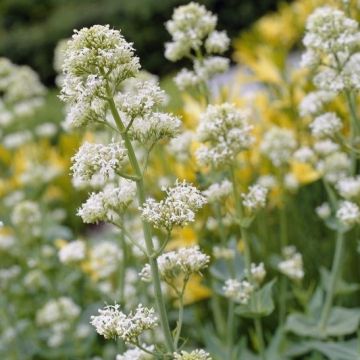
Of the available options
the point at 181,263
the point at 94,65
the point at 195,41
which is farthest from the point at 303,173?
the point at 94,65

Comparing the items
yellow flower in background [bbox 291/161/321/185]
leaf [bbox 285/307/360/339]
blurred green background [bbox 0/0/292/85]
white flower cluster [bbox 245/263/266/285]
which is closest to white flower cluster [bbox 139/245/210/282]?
white flower cluster [bbox 245/263/266/285]

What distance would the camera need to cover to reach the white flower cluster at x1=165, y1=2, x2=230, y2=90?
2986 millimetres

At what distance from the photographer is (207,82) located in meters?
3.23

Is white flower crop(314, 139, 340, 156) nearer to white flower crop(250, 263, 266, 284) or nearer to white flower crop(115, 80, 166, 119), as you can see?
white flower crop(250, 263, 266, 284)

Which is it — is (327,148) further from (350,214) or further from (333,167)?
(350,214)

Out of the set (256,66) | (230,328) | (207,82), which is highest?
(256,66)

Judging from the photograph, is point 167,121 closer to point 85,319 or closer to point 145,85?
point 145,85

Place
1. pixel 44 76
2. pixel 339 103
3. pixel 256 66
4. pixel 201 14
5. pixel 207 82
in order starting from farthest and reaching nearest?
1. pixel 44 76
2. pixel 256 66
3. pixel 339 103
4. pixel 207 82
5. pixel 201 14

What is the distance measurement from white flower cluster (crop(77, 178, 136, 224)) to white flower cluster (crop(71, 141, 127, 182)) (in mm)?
127

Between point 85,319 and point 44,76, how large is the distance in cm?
1256

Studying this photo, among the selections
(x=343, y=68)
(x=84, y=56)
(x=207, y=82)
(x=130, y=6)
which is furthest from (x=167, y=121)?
(x=130, y=6)

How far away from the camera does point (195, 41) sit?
9.80ft

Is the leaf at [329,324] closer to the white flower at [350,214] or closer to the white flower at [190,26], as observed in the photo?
the white flower at [350,214]

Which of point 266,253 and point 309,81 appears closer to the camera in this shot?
point 266,253
